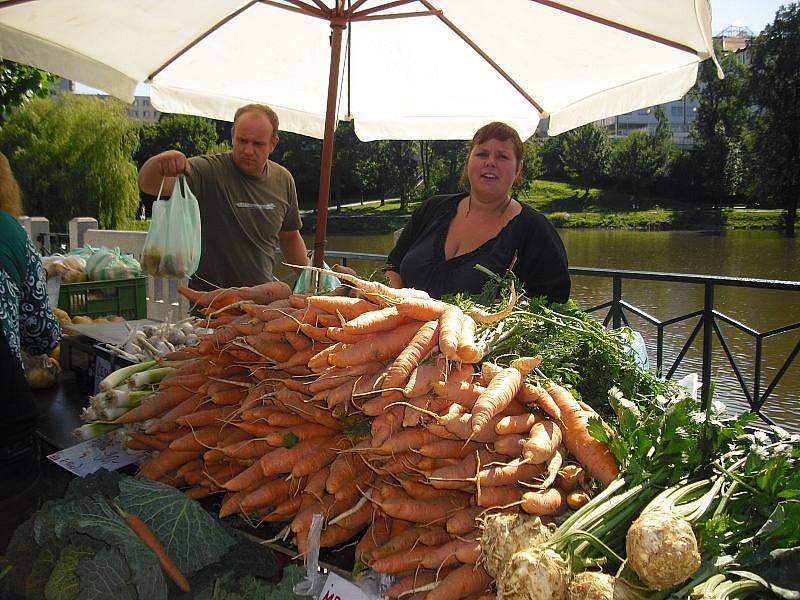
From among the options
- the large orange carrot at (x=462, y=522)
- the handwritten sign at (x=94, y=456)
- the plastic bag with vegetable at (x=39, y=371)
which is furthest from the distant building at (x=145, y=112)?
the large orange carrot at (x=462, y=522)

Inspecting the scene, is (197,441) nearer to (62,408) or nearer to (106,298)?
(62,408)

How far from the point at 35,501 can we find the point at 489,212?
2252 millimetres

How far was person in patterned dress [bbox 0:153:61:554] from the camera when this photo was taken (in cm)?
192

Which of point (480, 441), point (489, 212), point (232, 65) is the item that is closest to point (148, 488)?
point (480, 441)

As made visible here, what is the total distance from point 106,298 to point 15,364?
129 inches

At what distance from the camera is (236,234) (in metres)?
3.75

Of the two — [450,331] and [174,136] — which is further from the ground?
[174,136]

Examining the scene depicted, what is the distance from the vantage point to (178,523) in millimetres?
1597

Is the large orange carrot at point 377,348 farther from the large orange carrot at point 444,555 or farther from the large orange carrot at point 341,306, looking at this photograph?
the large orange carrot at point 444,555

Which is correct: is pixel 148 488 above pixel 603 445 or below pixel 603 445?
below

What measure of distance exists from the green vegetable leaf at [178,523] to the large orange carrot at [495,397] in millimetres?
755

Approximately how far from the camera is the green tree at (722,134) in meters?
43.3

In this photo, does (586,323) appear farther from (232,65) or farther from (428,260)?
(232,65)

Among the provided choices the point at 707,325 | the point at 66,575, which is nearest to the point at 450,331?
the point at 66,575
